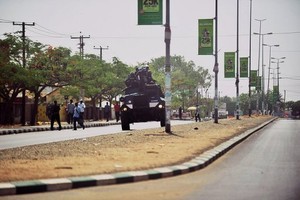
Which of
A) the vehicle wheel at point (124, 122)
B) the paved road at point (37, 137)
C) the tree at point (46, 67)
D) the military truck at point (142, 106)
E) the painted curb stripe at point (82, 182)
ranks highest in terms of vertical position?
the tree at point (46, 67)

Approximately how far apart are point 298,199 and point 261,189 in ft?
2.93

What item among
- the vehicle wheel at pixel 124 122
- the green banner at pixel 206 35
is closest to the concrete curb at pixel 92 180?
the vehicle wheel at pixel 124 122

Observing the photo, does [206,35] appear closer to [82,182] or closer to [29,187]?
[82,182]

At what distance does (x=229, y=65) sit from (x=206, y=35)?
429 inches

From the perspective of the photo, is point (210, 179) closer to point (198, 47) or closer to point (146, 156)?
point (146, 156)

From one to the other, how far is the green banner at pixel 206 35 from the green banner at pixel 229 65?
1060 cm

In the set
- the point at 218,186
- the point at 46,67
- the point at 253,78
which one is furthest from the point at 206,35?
the point at 253,78

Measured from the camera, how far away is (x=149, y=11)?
20.5 m

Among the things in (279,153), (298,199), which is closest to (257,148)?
(279,153)

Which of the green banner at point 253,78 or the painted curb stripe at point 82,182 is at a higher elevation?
the green banner at point 253,78

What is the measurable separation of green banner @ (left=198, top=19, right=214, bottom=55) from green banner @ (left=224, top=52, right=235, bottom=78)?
10598 mm

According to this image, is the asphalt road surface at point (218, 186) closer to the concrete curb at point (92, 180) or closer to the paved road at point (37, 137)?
the concrete curb at point (92, 180)

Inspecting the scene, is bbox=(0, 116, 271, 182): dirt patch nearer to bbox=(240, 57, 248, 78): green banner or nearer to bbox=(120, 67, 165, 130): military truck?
bbox=(120, 67, 165, 130): military truck

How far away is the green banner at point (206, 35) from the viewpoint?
99.0 feet
